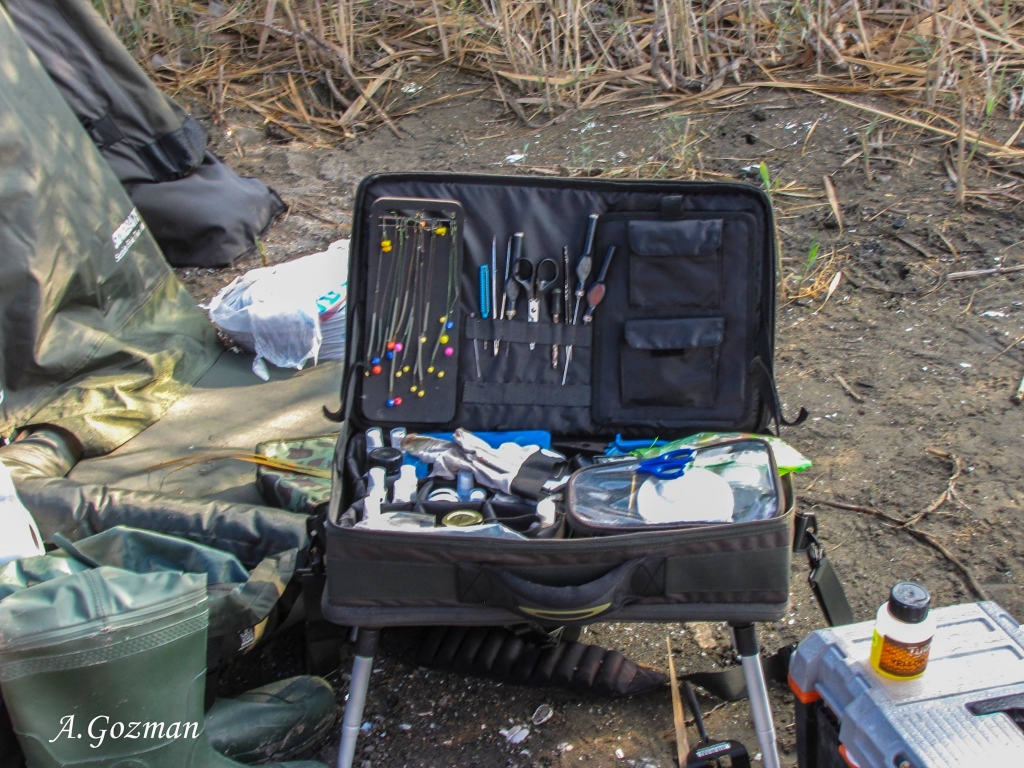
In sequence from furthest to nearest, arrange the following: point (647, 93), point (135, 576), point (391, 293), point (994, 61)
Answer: point (647, 93), point (994, 61), point (391, 293), point (135, 576)

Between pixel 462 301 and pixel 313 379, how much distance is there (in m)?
1.10

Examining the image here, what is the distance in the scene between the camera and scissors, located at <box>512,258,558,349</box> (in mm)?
2230

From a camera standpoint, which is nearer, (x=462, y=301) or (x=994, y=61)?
(x=462, y=301)

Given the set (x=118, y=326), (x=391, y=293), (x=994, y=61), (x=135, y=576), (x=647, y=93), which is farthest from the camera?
(x=647, y=93)

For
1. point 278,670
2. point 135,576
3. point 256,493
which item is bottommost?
point 278,670

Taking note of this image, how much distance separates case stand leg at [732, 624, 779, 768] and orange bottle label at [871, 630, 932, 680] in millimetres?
255

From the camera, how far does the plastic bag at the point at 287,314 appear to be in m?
3.22

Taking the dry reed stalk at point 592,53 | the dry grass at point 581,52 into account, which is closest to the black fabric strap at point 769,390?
the dry reed stalk at point 592,53

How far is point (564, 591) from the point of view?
169cm

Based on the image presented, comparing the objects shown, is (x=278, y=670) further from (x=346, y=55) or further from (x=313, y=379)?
(x=346, y=55)

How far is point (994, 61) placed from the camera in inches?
170

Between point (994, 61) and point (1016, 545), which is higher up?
point (994, 61)

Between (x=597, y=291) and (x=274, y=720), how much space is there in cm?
114

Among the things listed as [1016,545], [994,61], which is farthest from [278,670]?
[994,61]
